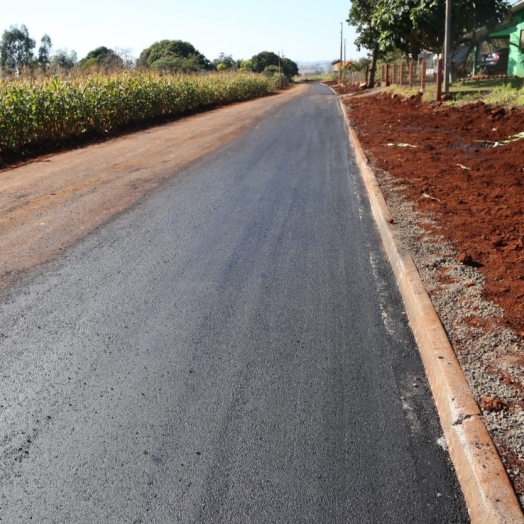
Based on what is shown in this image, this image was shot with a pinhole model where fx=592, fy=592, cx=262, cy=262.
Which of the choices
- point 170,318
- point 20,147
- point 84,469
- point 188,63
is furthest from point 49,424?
point 188,63

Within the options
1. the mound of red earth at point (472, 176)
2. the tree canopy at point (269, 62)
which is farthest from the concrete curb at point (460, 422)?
the tree canopy at point (269, 62)

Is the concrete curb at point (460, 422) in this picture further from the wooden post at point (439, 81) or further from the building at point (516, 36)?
the building at point (516, 36)

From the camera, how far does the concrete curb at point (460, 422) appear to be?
253 centimetres

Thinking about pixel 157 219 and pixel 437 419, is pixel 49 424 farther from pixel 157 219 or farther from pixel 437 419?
pixel 157 219

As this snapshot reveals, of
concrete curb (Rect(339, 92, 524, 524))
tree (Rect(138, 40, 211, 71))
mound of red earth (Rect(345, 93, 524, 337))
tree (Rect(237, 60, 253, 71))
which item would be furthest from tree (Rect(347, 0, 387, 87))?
tree (Rect(237, 60, 253, 71))

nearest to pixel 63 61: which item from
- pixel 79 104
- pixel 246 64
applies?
pixel 79 104

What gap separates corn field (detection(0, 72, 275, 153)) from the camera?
14352mm

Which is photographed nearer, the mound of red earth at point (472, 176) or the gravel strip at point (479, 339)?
the gravel strip at point (479, 339)

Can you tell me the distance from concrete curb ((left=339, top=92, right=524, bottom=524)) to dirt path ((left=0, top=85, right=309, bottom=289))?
367cm

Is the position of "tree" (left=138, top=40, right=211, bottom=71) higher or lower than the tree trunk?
higher

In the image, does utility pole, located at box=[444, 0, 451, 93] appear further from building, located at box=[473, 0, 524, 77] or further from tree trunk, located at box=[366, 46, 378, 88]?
tree trunk, located at box=[366, 46, 378, 88]

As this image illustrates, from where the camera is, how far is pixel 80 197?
9.05 m

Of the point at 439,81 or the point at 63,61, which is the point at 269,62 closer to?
the point at 63,61

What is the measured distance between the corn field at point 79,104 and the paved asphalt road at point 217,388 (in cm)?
915
